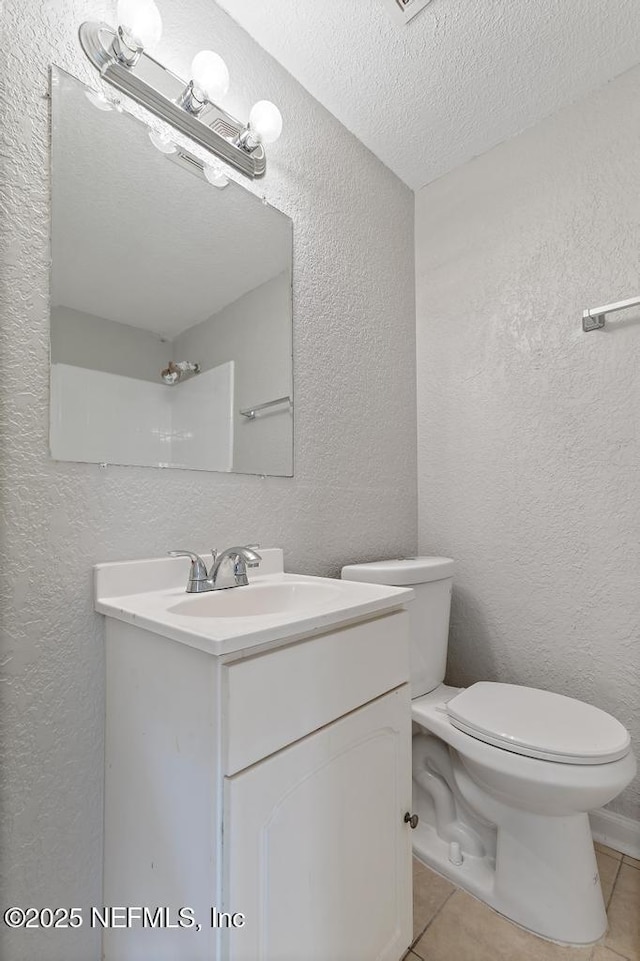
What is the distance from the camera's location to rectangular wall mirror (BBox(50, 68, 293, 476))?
932 mm

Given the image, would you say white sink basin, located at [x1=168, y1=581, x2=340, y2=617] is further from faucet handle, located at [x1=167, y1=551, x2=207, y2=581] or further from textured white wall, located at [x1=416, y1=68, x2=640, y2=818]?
textured white wall, located at [x1=416, y1=68, x2=640, y2=818]

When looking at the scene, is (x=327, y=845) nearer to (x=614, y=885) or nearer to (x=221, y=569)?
(x=221, y=569)

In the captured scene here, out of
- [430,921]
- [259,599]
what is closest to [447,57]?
[259,599]

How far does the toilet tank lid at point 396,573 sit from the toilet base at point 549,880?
607mm

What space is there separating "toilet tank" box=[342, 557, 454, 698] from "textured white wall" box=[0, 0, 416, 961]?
0.16 m

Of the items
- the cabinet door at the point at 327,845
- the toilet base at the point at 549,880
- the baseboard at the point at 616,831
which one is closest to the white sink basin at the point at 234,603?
the cabinet door at the point at 327,845

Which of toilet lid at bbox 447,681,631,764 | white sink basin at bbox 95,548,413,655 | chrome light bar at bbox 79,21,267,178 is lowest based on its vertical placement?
toilet lid at bbox 447,681,631,764

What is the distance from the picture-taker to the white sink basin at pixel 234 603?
71 centimetres

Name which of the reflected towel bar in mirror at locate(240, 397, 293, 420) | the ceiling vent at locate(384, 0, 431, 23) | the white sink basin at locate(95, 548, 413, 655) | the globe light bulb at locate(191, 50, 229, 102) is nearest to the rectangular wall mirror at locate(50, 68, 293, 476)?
the reflected towel bar in mirror at locate(240, 397, 293, 420)

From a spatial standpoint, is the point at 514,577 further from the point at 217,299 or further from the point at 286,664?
the point at 217,299

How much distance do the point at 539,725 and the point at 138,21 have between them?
174cm

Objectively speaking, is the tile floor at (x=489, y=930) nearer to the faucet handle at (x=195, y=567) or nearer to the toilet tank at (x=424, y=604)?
the toilet tank at (x=424, y=604)

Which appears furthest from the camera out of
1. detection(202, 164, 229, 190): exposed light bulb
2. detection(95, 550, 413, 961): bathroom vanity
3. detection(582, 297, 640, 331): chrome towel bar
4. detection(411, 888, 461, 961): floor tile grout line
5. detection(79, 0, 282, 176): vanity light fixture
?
detection(582, 297, 640, 331): chrome towel bar

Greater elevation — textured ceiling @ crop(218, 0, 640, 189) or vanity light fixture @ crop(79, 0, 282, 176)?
textured ceiling @ crop(218, 0, 640, 189)
